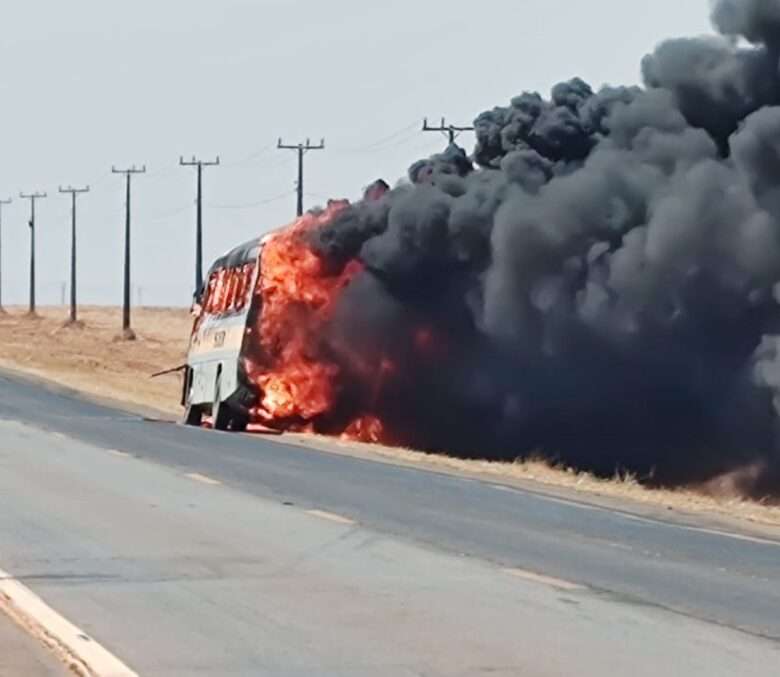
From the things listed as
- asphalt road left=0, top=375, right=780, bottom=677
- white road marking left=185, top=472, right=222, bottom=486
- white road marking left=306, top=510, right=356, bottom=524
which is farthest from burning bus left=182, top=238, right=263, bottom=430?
white road marking left=306, top=510, right=356, bottom=524

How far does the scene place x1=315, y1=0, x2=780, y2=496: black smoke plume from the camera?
32.6 meters

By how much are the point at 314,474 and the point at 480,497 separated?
3484 millimetres

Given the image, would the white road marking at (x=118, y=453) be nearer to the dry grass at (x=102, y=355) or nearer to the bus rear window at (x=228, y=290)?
the bus rear window at (x=228, y=290)

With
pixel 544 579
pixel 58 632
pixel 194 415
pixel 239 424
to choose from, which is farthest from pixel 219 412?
pixel 58 632

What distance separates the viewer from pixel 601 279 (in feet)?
115

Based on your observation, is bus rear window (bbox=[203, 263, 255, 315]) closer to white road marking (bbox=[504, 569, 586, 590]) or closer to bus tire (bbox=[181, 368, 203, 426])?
bus tire (bbox=[181, 368, 203, 426])

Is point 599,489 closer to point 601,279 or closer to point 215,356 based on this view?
point 601,279

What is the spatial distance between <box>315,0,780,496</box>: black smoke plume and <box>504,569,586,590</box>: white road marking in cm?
1605

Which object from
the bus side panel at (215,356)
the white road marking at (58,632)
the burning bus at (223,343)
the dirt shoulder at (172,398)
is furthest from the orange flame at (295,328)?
the white road marking at (58,632)

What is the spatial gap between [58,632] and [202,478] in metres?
12.8

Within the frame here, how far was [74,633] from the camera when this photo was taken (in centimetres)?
1149

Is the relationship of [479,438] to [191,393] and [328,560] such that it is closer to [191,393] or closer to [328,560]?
[191,393]

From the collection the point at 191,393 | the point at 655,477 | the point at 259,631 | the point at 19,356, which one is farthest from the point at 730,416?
the point at 19,356

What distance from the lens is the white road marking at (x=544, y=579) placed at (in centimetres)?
1452
